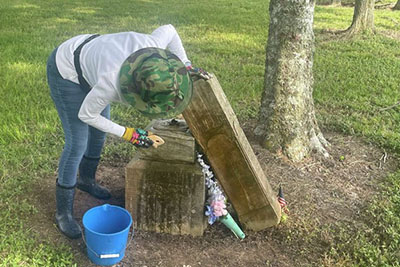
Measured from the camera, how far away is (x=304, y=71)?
150 inches

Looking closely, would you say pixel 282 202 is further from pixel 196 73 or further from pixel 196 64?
pixel 196 64

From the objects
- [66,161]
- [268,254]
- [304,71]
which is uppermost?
[304,71]

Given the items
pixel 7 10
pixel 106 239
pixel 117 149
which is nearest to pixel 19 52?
pixel 117 149

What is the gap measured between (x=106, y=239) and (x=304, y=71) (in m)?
2.33

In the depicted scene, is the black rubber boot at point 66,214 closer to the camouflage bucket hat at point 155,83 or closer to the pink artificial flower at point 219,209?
the pink artificial flower at point 219,209

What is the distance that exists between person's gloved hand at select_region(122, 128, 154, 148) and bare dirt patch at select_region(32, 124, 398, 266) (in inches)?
27.4

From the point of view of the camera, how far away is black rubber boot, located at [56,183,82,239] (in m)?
2.73

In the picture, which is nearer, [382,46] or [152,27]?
[382,46]

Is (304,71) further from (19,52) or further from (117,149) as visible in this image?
(19,52)

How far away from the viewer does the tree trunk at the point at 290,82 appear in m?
3.71

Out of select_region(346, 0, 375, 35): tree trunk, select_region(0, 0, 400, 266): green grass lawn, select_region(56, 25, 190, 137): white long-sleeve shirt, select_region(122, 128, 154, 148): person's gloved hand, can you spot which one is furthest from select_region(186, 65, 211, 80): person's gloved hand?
select_region(346, 0, 375, 35): tree trunk

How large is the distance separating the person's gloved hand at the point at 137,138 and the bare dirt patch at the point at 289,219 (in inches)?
27.4

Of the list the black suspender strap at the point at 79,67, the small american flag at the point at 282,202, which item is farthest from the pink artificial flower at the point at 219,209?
the black suspender strap at the point at 79,67

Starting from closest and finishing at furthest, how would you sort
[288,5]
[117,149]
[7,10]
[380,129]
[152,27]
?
[288,5]
[117,149]
[380,129]
[152,27]
[7,10]
